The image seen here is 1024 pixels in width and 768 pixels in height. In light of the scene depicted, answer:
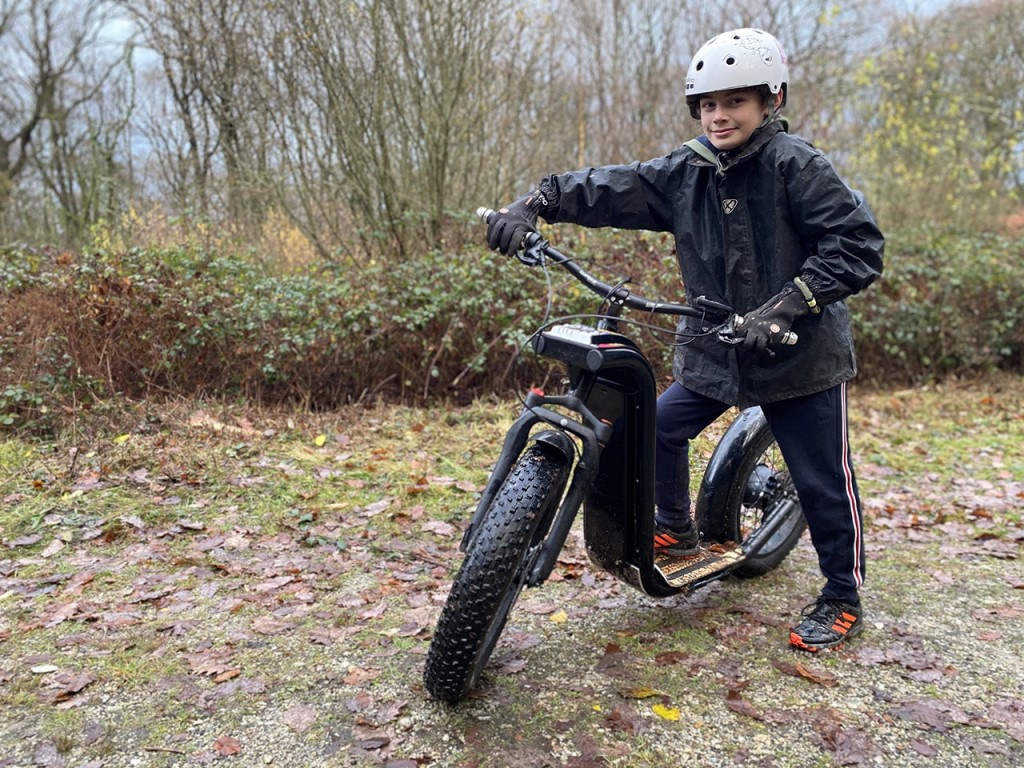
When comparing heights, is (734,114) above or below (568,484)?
above

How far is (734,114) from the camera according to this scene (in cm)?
269

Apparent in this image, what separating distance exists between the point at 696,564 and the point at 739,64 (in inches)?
71.0

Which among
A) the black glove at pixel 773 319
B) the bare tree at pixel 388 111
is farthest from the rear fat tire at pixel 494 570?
the bare tree at pixel 388 111

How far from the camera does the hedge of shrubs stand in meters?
5.55

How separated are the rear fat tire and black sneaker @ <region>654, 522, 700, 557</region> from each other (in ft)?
2.92

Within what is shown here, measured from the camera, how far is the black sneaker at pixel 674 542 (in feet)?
10.6

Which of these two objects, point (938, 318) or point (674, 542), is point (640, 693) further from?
point (938, 318)

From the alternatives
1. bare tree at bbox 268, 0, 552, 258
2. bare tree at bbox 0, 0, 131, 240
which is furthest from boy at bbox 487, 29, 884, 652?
bare tree at bbox 0, 0, 131, 240

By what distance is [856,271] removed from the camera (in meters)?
2.55

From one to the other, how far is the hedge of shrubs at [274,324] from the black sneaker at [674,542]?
7.58ft

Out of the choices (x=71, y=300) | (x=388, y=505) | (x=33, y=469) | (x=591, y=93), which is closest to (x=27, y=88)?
(x=591, y=93)

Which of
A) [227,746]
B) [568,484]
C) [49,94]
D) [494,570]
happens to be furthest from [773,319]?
[49,94]

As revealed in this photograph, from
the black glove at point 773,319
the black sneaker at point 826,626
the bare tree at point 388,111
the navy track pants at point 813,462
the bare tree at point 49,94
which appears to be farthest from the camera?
the bare tree at point 49,94

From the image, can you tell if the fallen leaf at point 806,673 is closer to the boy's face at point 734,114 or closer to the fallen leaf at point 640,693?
the fallen leaf at point 640,693
